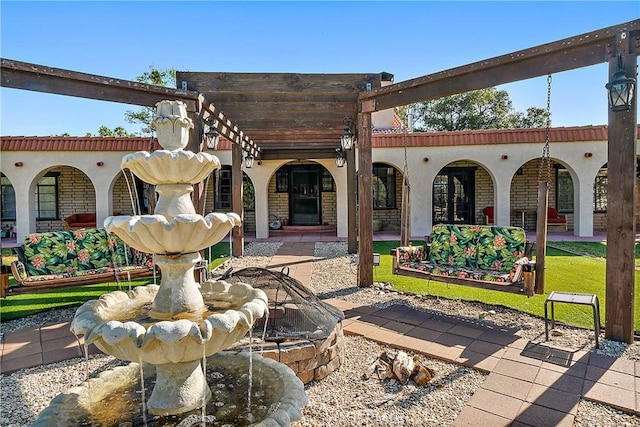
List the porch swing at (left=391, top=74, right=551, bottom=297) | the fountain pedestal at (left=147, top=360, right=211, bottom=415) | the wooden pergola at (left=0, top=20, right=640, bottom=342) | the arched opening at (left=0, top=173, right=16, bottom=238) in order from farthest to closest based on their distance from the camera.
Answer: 1. the arched opening at (left=0, top=173, right=16, bottom=238)
2. the porch swing at (left=391, top=74, right=551, bottom=297)
3. the wooden pergola at (left=0, top=20, right=640, bottom=342)
4. the fountain pedestal at (left=147, top=360, right=211, bottom=415)

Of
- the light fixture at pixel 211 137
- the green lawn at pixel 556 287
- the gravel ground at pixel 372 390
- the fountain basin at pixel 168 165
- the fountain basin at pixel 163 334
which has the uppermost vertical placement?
the light fixture at pixel 211 137

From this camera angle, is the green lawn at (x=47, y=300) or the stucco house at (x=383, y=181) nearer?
the green lawn at (x=47, y=300)

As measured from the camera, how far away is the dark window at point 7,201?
14.5 m

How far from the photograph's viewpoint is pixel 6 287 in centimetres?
480

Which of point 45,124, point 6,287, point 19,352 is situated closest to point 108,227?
point 19,352

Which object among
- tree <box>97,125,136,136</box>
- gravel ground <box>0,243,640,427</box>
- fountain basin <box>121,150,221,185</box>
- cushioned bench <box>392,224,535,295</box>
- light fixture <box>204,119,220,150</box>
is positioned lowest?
gravel ground <box>0,243,640,427</box>

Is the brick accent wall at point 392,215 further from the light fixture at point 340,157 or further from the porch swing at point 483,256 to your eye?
the porch swing at point 483,256

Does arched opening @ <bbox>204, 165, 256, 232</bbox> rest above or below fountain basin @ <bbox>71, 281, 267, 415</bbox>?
above

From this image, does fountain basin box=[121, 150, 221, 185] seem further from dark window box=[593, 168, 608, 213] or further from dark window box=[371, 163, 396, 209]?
dark window box=[593, 168, 608, 213]

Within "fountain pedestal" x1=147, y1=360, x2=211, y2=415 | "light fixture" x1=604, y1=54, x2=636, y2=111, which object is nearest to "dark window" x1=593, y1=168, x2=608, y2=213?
"light fixture" x1=604, y1=54, x2=636, y2=111

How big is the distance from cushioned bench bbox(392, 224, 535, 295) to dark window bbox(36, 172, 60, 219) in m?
14.2

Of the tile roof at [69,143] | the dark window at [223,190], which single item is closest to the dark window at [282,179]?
the dark window at [223,190]

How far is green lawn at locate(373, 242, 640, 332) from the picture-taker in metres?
4.90

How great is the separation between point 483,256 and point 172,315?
5.10m
